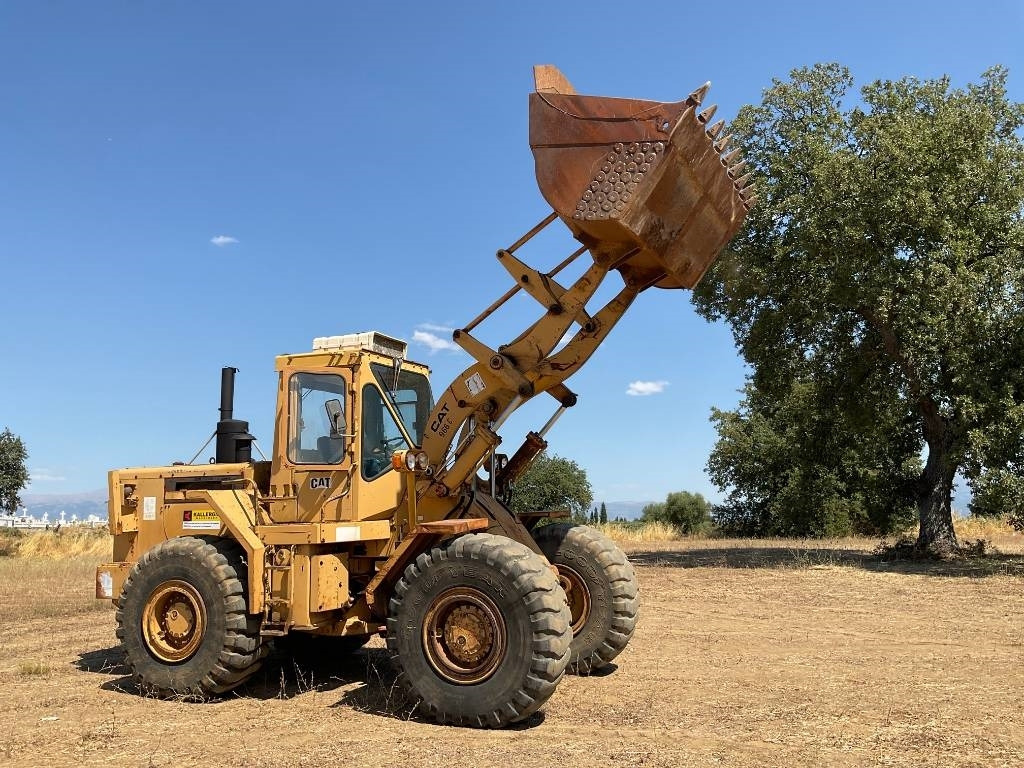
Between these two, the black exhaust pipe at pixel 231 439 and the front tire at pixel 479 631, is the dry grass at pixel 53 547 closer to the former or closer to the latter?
the black exhaust pipe at pixel 231 439

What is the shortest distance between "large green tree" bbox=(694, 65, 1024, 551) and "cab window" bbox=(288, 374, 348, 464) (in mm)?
13852

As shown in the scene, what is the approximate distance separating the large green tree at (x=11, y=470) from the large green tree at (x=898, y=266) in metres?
35.7

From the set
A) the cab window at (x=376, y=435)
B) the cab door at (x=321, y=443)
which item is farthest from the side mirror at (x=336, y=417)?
the cab window at (x=376, y=435)

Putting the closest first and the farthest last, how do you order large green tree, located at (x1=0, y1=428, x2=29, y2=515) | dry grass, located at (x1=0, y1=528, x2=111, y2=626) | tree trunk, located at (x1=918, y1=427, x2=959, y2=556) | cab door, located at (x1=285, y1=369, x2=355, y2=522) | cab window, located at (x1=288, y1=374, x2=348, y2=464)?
cab door, located at (x1=285, y1=369, x2=355, y2=522)
cab window, located at (x1=288, y1=374, x2=348, y2=464)
dry grass, located at (x1=0, y1=528, x2=111, y2=626)
tree trunk, located at (x1=918, y1=427, x2=959, y2=556)
large green tree, located at (x1=0, y1=428, x2=29, y2=515)

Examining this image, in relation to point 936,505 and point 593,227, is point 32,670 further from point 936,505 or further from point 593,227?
point 936,505

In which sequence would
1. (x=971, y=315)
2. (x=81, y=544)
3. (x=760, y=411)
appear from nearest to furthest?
(x=971, y=315) < (x=81, y=544) < (x=760, y=411)

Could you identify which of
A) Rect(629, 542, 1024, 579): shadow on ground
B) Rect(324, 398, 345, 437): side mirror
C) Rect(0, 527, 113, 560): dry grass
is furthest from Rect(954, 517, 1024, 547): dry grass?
Rect(0, 527, 113, 560): dry grass

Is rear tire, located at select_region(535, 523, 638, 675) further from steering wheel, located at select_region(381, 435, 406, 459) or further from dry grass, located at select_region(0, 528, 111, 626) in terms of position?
dry grass, located at select_region(0, 528, 111, 626)

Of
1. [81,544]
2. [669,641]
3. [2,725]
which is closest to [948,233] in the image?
[669,641]

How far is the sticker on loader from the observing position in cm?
827

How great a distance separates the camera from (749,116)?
22297 millimetres

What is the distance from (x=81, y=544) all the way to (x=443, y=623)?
2371 cm

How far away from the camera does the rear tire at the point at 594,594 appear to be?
8.30 meters

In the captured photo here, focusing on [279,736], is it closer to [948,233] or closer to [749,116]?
[948,233]
